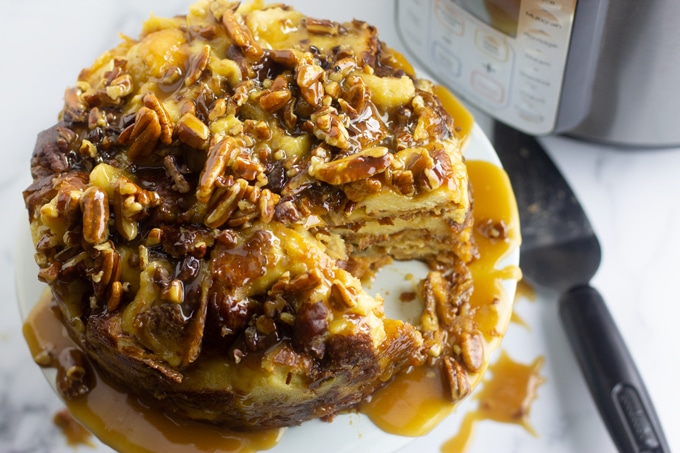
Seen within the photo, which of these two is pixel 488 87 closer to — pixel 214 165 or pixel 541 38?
pixel 541 38

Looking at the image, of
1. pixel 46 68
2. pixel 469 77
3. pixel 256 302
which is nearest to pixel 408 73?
pixel 469 77

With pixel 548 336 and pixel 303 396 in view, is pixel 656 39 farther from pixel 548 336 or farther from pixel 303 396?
pixel 303 396

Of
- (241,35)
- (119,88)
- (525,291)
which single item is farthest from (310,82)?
(525,291)

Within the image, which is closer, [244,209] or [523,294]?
[244,209]

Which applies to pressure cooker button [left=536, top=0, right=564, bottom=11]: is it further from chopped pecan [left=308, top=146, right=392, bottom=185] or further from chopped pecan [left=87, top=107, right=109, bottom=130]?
chopped pecan [left=87, top=107, right=109, bottom=130]

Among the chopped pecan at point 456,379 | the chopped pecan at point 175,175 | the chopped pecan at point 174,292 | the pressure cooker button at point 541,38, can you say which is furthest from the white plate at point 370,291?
the chopped pecan at point 175,175

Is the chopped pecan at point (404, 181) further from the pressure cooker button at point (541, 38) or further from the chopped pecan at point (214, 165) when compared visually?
the pressure cooker button at point (541, 38)
